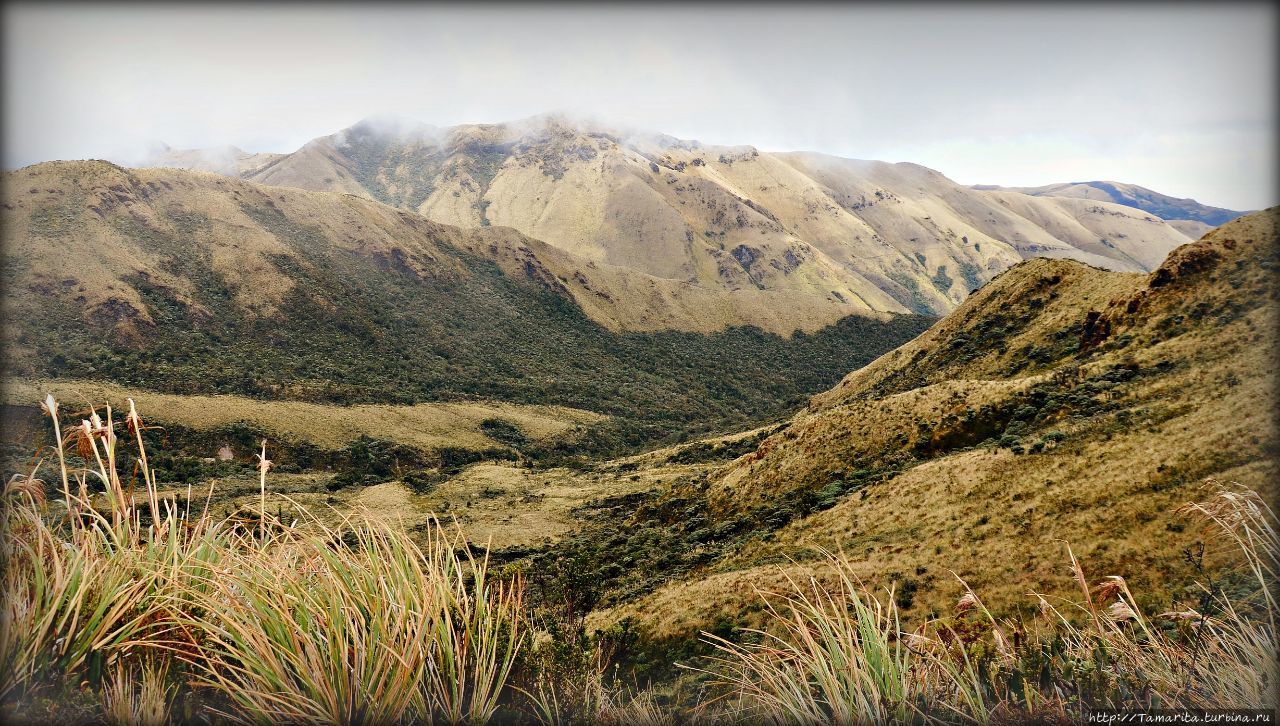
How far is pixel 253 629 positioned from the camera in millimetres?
3867

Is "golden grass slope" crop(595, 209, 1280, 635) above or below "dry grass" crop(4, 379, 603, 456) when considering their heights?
above

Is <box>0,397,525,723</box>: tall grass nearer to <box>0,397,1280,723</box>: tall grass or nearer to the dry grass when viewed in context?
<box>0,397,1280,723</box>: tall grass

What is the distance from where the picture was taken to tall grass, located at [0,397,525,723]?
3.60 meters

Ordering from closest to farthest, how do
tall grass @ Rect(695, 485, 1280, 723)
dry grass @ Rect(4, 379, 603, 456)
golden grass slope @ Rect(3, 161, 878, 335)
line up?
tall grass @ Rect(695, 485, 1280, 723) < dry grass @ Rect(4, 379, 603, 456) < golden grass slope @ Rect(3, 161, 878, 335)

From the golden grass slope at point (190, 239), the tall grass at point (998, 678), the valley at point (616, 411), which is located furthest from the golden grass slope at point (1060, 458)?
the golden grass slope at point (190, 239)

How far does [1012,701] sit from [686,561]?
36278mm

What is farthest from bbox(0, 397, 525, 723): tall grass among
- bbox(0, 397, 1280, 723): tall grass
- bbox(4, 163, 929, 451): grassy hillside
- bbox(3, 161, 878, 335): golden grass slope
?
bbox(4, 163, 929, 451): grassy hillside

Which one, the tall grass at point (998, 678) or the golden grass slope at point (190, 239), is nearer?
the tall grass at point (998, 678)

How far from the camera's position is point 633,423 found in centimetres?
12512

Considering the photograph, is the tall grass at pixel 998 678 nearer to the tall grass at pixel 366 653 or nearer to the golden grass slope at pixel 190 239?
the tall grass at pixel 366 653


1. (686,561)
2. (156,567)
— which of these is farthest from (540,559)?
(156,567)

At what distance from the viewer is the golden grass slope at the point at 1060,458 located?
22875mm

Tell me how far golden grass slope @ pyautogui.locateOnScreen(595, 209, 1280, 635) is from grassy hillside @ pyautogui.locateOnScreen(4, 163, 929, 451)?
60303 millimetres

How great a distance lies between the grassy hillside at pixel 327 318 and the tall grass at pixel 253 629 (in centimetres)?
10138
